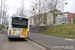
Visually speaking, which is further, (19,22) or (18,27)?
(19,22)

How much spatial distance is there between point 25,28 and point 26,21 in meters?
0.91

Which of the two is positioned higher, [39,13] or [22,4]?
[22,4]

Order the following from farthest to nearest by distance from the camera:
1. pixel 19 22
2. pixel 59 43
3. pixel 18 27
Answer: pixel 19 22
pixel 18 27
pixel 59 43

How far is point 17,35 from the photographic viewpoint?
11945 millimetres

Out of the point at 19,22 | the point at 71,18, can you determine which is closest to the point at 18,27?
the point at 19,22

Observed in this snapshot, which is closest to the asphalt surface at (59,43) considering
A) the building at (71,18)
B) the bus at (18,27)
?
the bus at (18,27)

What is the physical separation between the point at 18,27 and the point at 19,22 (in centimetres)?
64

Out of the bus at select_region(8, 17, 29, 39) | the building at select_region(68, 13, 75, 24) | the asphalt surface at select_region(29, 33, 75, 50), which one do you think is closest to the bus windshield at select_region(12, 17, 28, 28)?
the bus at select_region(8, 17, 29, 39)

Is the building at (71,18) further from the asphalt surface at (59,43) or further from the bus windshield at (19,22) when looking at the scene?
the bus windshield at (19,22)

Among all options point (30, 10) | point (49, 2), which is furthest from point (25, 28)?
point (30, 10)

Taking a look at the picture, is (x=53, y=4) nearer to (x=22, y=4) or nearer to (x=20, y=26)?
(x=22, y=4)

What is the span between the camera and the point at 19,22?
12109 mm

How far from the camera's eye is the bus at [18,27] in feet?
38.7

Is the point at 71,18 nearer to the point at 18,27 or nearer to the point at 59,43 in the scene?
the point at 18,27
